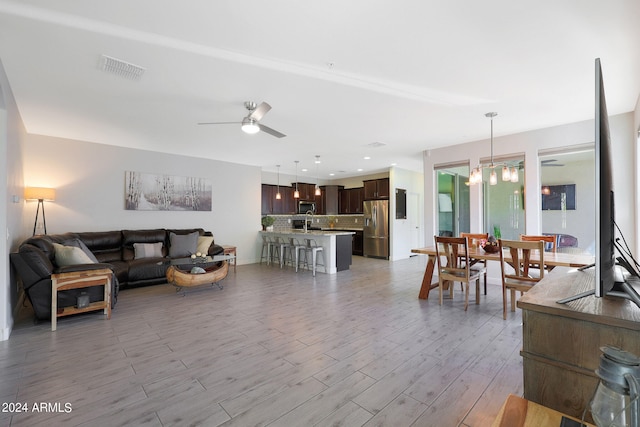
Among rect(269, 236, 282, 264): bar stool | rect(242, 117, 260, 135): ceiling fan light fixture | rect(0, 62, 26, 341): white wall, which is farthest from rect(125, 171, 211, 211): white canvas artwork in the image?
rect(242, 117, 260, 135): ceiling fan light fixture

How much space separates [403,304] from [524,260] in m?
1.57

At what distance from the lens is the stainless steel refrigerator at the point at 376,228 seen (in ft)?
28.0

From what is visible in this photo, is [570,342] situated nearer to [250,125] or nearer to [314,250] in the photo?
[250,125]

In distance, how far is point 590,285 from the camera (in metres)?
1.31

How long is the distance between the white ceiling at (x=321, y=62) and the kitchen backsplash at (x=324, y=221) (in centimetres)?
500

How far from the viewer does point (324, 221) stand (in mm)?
10578

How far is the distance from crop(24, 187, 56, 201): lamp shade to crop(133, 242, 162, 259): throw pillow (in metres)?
1.47

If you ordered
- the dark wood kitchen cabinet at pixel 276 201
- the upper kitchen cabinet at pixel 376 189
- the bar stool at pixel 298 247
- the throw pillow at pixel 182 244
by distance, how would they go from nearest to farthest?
the throw pillow at pixel 182 244 → the bar stool at pixel 298 247 → the upper kitchen cabinet at pixel 376 189 → the dark wood kitchen cabinet at pixel 276 201

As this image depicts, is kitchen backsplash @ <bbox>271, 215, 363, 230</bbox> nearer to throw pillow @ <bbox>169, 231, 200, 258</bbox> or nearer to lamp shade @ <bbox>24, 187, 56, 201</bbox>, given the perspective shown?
throw pillow @ <bbox>169, 231, 200, 258</bbox>

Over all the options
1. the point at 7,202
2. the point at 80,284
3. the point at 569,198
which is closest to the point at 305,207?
the point at 569,198

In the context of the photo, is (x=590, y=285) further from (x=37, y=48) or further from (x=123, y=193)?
(x=123, y=193)

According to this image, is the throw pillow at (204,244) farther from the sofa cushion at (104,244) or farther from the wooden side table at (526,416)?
the wooden side table at (526,416)

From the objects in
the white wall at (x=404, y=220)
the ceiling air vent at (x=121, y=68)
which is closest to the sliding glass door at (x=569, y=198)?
the white wall at (x=404, y=220)

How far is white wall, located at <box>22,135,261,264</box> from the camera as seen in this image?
498 cm
